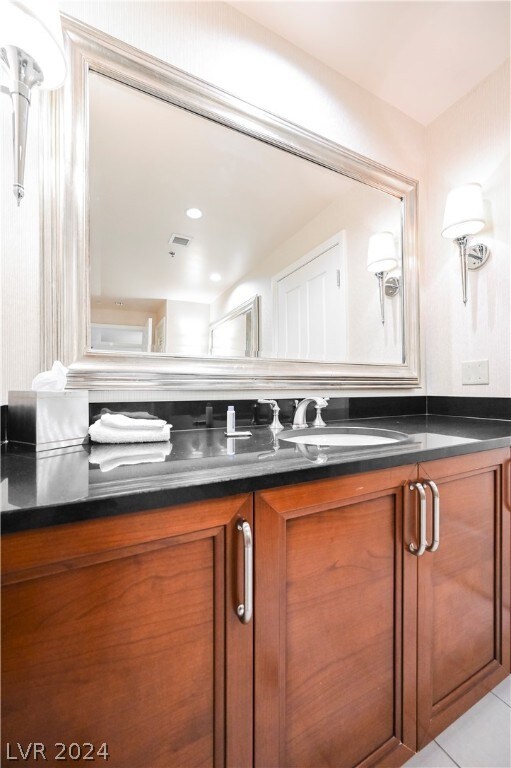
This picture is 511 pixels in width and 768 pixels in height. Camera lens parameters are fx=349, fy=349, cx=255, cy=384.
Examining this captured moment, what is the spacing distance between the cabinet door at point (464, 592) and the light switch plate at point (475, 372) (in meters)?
0.61

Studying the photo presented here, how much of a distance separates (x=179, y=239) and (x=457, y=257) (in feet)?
4.35

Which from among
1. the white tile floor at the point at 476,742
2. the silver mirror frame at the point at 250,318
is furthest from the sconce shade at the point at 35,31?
the white tile floor at the point at 476,742

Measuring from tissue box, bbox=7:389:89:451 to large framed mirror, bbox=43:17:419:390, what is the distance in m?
0.18

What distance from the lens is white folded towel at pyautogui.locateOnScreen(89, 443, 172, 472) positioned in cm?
69

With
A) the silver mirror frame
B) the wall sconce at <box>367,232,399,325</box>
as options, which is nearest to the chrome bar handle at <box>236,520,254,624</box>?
the silver mirror frame

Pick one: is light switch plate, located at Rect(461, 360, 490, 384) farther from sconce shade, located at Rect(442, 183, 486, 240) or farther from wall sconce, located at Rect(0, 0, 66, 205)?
wall sconce, located at Rect(0, 0, 66, 205)

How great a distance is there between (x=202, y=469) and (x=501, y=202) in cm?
173

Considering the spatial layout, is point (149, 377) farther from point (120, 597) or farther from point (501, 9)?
point (501, 9)

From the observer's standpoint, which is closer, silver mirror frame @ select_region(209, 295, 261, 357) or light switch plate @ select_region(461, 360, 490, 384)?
silver mirror frame @ select_region(209, 295, 261, 357)

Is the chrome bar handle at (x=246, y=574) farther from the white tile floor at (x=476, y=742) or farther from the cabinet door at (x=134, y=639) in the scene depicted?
the white tile floor at (x=476, y=742)

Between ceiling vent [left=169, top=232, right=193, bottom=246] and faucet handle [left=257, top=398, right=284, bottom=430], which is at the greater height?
ceiling vent [left=169, top=232, right=193, bottom=246]

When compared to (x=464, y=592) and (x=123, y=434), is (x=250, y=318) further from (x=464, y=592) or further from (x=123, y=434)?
(x=464, y=592)

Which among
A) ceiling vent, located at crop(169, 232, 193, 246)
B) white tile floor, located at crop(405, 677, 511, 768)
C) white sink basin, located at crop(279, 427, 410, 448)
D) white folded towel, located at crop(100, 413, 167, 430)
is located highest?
ceiling vent, located at crop(169, 232, 193, 246)

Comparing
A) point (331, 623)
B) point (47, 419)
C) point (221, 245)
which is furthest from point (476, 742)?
point (221, 245)
